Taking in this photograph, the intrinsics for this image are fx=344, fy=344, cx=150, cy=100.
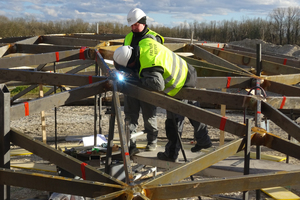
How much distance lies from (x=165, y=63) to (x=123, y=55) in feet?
1.90

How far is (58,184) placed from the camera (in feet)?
9.97

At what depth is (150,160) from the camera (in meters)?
6.17

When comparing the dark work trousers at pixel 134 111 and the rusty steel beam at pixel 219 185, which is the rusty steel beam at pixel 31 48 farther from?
the rusty steel beam at pixel 219 185

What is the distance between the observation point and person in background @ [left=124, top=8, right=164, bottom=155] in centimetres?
552

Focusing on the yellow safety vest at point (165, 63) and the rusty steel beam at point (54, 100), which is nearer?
the rusty steel beam at point (54, 100)

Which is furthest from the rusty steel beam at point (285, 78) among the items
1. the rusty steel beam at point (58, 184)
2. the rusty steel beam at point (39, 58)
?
the rusty steel beam at point (58, 184)

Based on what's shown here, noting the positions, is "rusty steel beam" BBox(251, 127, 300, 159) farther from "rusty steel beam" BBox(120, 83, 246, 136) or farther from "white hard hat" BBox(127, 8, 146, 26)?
"white hard hat" BBox(127, 8, 146, 26)

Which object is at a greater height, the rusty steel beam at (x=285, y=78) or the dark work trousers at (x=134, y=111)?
the rusty steel beam at (x=285, y=78)

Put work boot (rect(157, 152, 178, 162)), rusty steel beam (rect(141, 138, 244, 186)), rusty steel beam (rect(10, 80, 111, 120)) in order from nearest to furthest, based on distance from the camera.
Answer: rusty steel beam (rect(141, 138, 244, 186)) → rusty steel beam (rect(10, 80, 111, 120)) → work boot (rect(157, 152, 178, 162))

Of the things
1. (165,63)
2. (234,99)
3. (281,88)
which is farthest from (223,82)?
(165,63)

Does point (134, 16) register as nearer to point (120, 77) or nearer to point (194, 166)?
point (120, 77)

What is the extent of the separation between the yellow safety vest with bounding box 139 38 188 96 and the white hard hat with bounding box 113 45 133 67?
0.18 m

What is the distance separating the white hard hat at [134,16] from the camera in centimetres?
545

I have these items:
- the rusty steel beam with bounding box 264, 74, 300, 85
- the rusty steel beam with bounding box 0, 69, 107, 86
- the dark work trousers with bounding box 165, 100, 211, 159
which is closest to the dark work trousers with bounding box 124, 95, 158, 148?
the dark work trousers with bounding box 165, 100, 211, 159
